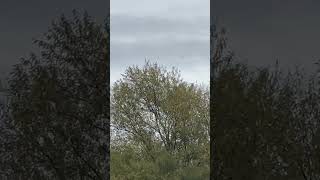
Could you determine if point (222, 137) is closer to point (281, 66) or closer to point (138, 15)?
point (281, 66)

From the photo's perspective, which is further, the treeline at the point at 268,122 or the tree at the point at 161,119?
the tree at the point at 161,119

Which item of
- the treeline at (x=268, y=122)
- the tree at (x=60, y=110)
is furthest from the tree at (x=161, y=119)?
the tree at (x=60, y=110)

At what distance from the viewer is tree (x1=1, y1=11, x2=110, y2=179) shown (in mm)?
4773

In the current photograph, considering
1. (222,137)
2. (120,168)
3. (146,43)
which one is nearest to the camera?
(222,137)

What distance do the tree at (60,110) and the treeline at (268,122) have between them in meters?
1.06

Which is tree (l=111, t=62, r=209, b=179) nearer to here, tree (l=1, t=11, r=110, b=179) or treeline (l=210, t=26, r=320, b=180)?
treeline (l=210, t=26, r=320, b=180)

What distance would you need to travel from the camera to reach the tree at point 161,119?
6023mm

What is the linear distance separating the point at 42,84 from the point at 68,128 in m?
0.42

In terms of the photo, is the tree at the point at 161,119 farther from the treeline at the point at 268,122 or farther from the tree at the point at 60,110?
the tree at the point at 60,110

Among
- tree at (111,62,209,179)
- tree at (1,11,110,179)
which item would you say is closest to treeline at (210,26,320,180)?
tree at (111,62,209,179)

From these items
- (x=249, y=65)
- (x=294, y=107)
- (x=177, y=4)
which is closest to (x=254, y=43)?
(x=249, y=65)

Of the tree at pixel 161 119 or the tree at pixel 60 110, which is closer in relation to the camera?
the tree at pixel 60 110

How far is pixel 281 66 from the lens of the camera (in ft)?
15.8

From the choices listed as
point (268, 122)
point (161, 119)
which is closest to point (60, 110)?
point (161, 119)
